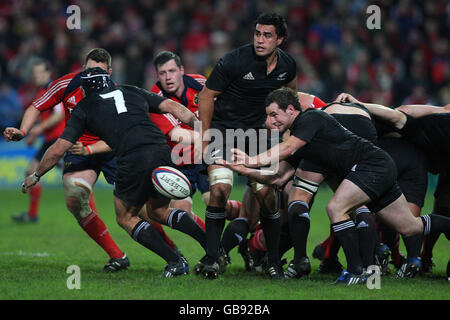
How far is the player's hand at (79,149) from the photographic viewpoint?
6.77 m

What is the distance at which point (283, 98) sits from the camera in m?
5.89

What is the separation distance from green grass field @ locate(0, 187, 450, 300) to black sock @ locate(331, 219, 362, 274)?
0.79 ft

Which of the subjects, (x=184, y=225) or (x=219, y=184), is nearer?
(x=219, y=184)

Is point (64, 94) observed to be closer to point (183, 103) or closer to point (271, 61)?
point (183, 103)

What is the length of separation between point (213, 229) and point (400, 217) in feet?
5.46

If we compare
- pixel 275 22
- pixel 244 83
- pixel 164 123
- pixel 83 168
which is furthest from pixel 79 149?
pixel 275 22

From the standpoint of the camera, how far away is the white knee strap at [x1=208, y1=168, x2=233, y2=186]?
20.1 ft

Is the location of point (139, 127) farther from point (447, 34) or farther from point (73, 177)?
point (447, 34)

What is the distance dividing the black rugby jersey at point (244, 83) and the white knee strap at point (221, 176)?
0.48 m

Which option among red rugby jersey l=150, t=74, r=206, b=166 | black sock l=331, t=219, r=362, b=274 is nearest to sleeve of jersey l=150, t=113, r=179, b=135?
red rugby jersey l=150, t=74, r=206, b=166

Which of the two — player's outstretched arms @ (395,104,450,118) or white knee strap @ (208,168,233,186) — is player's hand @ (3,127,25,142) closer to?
white knee strap @ (208,168,233,186)

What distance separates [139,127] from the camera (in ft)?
20.0

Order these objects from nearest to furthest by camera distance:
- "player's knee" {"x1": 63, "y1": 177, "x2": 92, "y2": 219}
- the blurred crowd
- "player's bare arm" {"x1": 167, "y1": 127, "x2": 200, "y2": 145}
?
"player's knee" {"x1": 63, "y1": 177, "x2": 92, "y2": 219}, "player's bare arm" {"x1": 167, "y1": 127, "x2": 200, "y2": 145}, the blurred crowd

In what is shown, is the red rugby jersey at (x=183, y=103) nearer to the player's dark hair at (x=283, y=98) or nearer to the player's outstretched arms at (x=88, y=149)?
the player's outstretched arms at (x=88, y=149)
